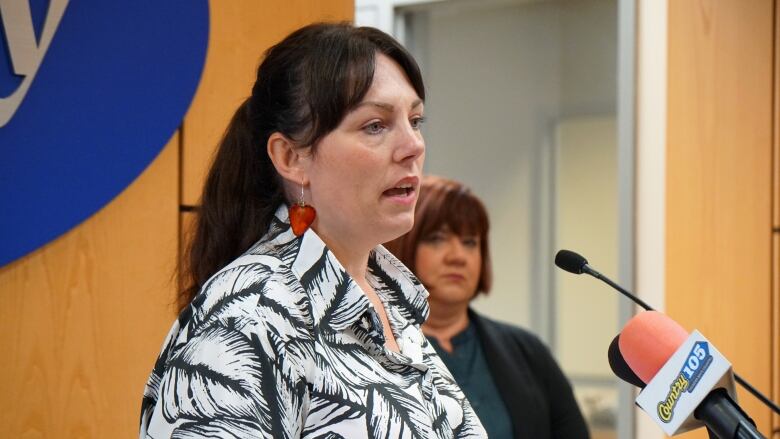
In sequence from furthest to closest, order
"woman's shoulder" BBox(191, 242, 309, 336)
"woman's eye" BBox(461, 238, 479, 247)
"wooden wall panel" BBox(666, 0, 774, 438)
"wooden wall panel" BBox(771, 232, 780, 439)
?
Answer: "wooden wall panel" BBox(771, 232, 780, 439), "wooden wall panel" BBox(666, 0, 774, 438), "woman's eye" BBox(461, 238, 479, 247), "woman's shoulder" BBox(191, 242, 309, 336)

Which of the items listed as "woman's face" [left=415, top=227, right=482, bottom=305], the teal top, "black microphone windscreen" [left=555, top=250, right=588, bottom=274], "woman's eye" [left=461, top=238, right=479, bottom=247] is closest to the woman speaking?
"black microphone windscreen" [left=555, top=250, right=588, bottom=274]

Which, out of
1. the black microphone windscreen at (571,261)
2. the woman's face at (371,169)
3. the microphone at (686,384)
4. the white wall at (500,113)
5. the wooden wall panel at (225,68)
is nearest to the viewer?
the microphone at (686,384)

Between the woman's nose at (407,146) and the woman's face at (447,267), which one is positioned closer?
the woman's nose at (407,146)

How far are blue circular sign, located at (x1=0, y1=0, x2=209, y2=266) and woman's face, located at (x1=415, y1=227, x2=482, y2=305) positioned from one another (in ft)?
4.38

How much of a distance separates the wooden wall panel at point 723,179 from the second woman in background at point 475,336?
60 centimetres

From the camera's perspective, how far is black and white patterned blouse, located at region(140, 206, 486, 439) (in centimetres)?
132

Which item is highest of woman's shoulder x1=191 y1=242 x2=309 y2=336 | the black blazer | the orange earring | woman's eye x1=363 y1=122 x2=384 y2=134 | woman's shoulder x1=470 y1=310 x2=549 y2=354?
woman's eye x1=363 y1=122 x2=384 y2=134

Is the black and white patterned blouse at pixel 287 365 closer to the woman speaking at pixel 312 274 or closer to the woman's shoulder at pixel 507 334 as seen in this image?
the woman speaking at pixel 312 274

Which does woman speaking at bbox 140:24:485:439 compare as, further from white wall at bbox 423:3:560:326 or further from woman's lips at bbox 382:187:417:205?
white wall at bbox 423:3:560:326

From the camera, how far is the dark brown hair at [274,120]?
1571 millimetres

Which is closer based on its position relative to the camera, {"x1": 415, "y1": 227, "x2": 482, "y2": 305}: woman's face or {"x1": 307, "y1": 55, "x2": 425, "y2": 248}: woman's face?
{"x1": 307, "y1": 55, "x2": 425, "y2": 248}: woman's face

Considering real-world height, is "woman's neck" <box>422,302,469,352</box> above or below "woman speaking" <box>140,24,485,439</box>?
below

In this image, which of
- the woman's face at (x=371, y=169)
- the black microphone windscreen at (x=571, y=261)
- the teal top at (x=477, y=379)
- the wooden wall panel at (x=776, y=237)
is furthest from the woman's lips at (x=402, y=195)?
the wooden wall panel at (x=776, y=237)

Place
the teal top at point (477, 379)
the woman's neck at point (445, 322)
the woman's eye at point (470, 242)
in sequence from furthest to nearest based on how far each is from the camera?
the woman's eye at point (470, 242) → the woman's neck at point (445, 322) → the teal top at point (477, 379)
